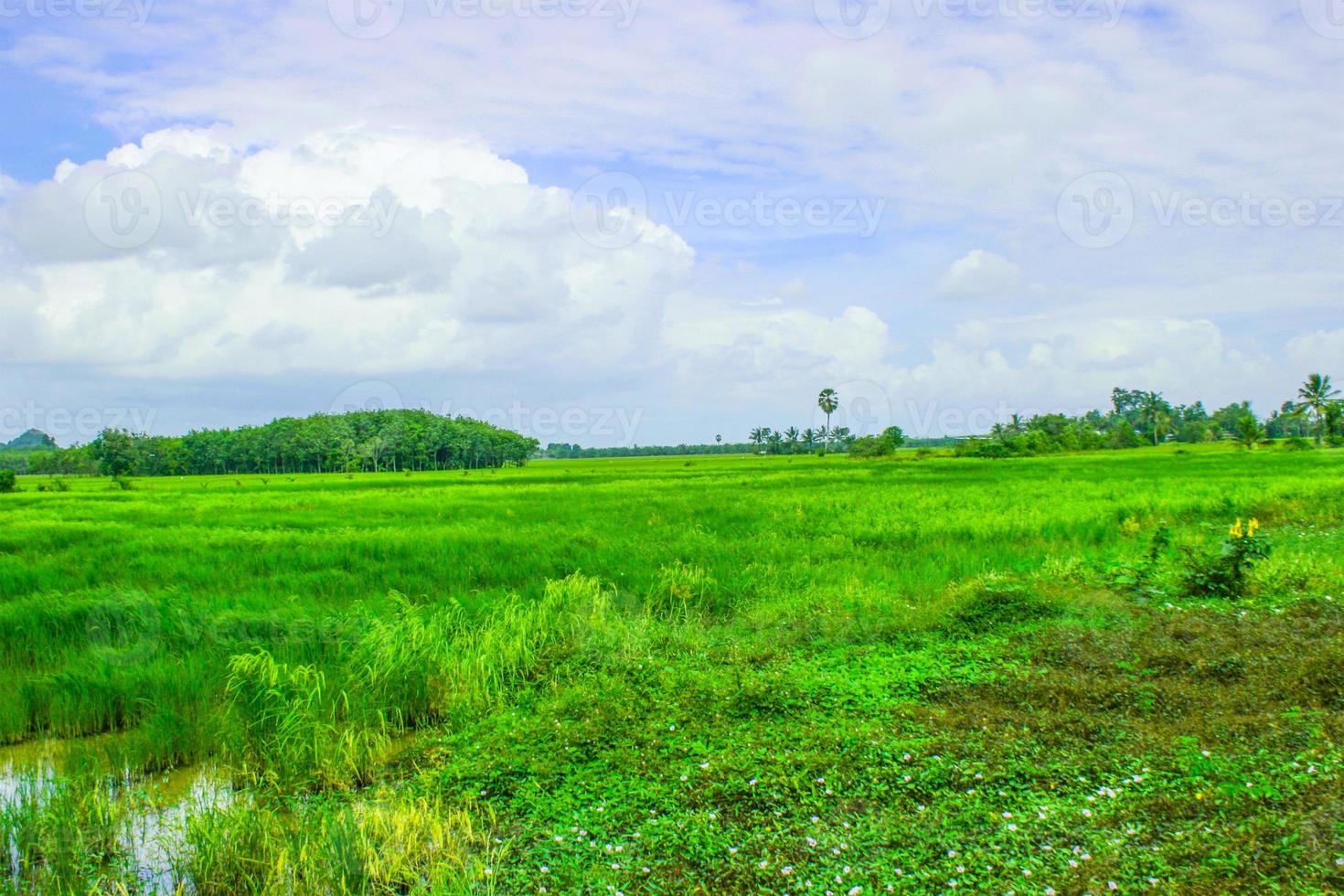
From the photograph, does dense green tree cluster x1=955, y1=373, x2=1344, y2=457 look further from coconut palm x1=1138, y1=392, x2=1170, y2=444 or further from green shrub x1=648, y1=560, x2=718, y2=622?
green shrub x1=648, y1=560, x2=718, y2=622

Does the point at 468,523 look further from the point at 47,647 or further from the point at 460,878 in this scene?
the point at 460,878

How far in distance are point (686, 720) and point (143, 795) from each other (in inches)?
159

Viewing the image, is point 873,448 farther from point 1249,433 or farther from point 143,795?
point 143,795

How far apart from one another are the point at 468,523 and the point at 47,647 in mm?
9623

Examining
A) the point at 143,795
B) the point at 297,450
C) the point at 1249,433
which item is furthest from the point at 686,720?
the point at 1249,433

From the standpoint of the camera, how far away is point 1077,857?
414 centimetres

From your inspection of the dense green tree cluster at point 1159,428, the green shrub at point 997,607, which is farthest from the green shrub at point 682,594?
the dense green tree cluster at point 1159,428

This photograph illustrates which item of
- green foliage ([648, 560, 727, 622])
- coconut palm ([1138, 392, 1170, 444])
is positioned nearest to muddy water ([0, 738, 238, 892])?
green foliage ([648, 560, 727, 622])

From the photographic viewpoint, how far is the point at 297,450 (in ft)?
253

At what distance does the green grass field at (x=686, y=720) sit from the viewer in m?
4.49

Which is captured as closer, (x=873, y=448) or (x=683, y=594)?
(x=683, y=594)

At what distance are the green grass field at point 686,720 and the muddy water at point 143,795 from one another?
0.04 meters

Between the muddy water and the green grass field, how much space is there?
0.13 ft

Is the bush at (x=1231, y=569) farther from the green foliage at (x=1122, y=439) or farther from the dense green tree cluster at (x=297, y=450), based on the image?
the green foliage at (x=1122, y=439)
